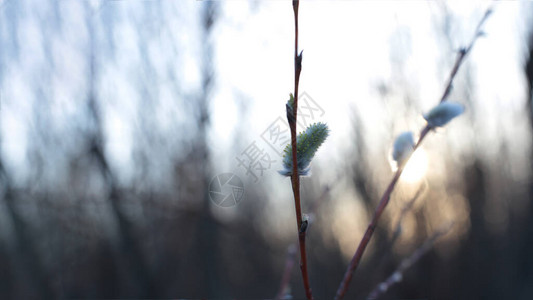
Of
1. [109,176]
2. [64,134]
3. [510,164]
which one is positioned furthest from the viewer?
Answer: [510,164]

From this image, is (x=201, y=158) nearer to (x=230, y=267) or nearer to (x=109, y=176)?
(x=109, y=176)

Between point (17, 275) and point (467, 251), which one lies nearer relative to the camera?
point (17, 275)

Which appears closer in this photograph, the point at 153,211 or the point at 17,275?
the point at 17,275

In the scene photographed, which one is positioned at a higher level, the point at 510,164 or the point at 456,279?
the point at 510,164

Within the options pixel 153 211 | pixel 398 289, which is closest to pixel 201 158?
pixel 153 211

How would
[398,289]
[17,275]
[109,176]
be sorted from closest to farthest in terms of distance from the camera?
1. [109,176]
2. [17,275]
3. [398,289]

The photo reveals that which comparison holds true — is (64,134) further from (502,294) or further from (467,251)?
(502,294)

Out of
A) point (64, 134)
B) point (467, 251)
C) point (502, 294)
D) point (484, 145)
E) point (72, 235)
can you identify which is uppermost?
point (64, 134)

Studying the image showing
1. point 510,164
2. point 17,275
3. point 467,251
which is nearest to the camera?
point 17,275

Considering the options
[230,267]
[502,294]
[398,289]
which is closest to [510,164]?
[502,294]
